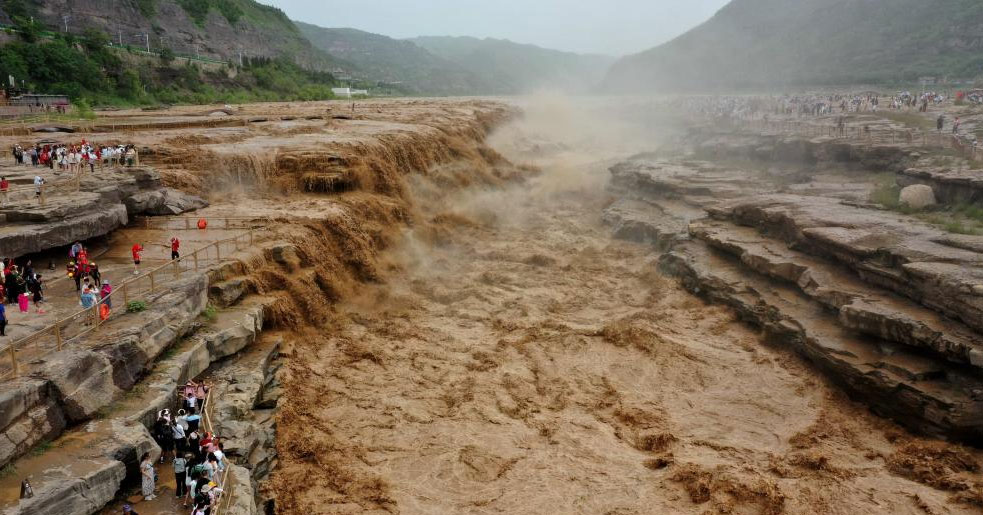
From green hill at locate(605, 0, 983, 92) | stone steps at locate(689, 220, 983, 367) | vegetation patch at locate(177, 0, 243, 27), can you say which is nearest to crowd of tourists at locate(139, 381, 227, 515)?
stone steps at locate(689, 220, 983, 367)

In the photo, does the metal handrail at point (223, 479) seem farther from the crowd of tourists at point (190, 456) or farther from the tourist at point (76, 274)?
the tourist at point (76, 274)

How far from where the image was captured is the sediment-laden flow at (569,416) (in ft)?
40.7

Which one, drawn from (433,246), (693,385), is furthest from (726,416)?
(433,246)

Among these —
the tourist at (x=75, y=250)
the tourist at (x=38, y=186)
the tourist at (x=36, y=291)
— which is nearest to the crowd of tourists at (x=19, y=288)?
the tourist at (x=36, y=291)

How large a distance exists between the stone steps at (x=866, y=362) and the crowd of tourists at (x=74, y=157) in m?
20.7

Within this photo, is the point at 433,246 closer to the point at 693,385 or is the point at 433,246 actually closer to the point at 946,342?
the point at 693,385

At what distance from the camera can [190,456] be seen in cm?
1041

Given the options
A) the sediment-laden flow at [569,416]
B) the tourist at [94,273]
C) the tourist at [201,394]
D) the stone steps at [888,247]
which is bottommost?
the sediment-laden flow at [569,416]

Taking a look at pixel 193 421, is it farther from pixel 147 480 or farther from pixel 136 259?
pixel 136 259

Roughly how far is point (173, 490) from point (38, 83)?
50.3m

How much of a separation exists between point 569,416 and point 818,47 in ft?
313

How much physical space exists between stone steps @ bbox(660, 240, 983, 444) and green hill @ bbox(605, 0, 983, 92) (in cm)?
5762

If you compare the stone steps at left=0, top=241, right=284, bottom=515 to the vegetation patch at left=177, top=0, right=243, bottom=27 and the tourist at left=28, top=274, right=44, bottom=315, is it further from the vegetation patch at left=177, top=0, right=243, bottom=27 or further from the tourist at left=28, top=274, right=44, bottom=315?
the vegetation patch at left=177, top=0, right=243, bottom=27

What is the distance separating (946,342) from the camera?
13945mm
